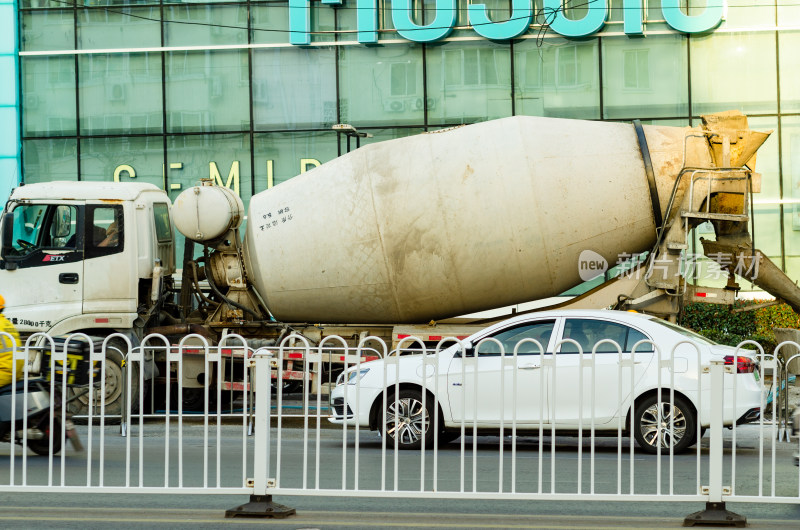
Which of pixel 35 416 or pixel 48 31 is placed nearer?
pixel 35 416

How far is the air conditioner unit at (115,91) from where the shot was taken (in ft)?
86.6

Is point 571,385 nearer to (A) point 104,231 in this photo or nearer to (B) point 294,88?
(A) point 104,231

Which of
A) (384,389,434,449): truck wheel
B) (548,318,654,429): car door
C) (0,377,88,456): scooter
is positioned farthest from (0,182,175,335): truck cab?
(548,318,654,429): car door

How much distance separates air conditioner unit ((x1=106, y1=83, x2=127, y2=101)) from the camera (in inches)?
1040

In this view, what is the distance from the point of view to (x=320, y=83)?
1022 inches

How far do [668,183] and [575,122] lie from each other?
1479mm

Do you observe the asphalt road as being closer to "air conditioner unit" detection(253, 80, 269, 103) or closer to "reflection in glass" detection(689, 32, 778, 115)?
"reflection in glass" detection(689, 32, 778, 115)

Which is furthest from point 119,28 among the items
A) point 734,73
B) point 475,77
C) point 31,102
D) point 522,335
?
point 522,335

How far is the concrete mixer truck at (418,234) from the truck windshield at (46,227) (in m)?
0.02

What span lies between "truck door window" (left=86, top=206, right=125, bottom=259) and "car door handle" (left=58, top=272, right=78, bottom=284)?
30 centimetres

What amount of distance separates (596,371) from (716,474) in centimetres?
415

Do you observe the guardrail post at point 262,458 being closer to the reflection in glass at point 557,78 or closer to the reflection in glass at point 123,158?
the reflection in glass at point 557,78

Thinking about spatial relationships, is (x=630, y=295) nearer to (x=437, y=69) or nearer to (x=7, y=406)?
(x=7, y=406)

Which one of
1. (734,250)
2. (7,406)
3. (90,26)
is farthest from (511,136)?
(90,26)
